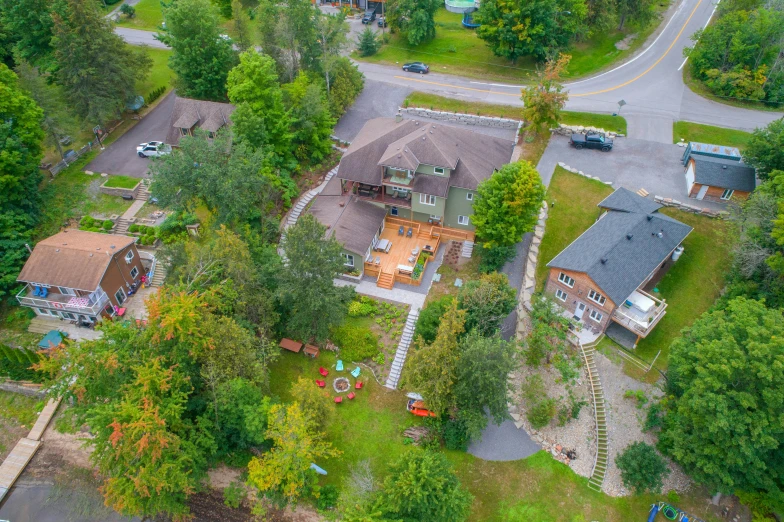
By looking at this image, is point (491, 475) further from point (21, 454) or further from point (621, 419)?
point (21, 454)

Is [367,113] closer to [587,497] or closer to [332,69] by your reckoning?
[332,69]

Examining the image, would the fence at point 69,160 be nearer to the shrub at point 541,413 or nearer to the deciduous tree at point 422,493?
the deciduous tree at point 422,493

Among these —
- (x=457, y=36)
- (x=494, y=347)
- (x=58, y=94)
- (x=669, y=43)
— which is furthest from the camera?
(x=457, y=36)

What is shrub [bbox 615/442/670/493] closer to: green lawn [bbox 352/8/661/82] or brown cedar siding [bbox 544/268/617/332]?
brown cedar siding [bbox 544/268/617/332]

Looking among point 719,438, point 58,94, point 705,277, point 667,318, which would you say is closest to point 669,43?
point 705,277

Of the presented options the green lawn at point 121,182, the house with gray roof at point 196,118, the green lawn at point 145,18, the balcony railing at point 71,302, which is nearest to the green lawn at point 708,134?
the house with gray roof at point 196,118

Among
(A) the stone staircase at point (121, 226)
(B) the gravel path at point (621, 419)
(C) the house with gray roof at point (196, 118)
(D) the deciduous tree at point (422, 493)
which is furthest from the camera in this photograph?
(C) the house with gray roof at point (196, 118)

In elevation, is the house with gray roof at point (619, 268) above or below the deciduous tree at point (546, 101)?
below
